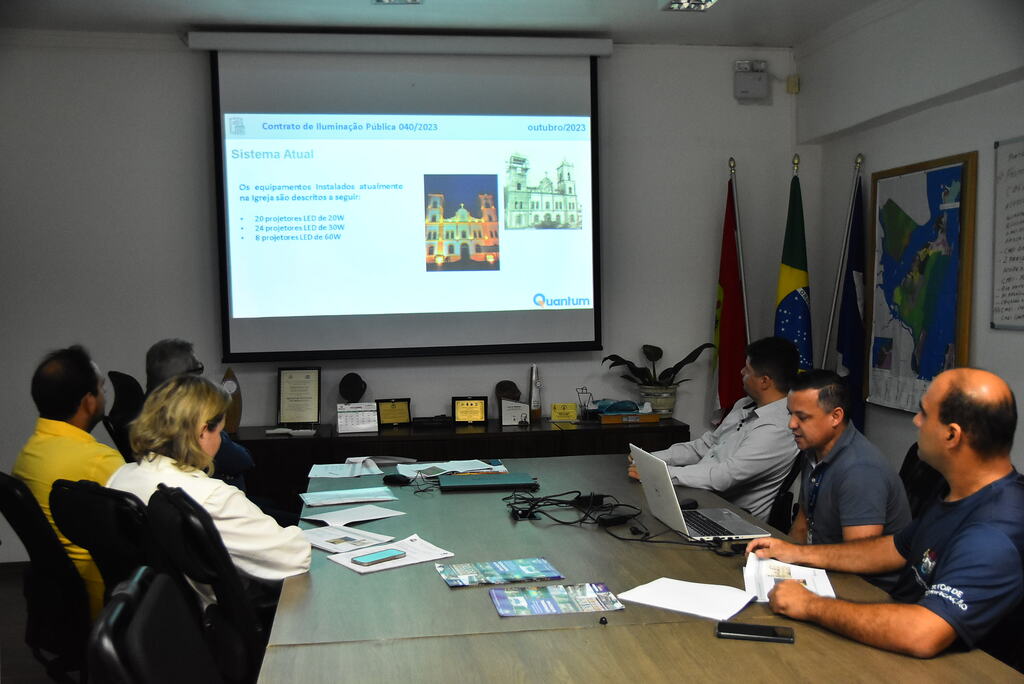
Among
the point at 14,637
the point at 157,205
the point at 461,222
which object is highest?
the point at 157,205

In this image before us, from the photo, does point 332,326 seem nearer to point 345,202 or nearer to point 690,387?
point 345,202

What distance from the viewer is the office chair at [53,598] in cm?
263

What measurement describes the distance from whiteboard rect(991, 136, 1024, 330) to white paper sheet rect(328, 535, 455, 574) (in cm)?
274

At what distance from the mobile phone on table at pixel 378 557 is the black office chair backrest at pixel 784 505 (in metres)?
1.57

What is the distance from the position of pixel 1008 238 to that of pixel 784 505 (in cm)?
160

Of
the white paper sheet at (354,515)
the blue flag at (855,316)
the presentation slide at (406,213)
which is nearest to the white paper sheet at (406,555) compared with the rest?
the white paper sheet at (354,515)

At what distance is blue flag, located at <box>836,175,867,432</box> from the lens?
4.95 meters

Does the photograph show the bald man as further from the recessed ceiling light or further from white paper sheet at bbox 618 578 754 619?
the recessed ceiling light

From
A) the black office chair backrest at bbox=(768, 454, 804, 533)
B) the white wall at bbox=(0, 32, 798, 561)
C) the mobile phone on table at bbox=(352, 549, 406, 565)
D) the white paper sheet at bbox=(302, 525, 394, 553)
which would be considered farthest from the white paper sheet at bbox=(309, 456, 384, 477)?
the black office chair backrest at bbox=(768, 454, 804, 533)

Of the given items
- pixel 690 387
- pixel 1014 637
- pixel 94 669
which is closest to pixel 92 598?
pixel 94 669

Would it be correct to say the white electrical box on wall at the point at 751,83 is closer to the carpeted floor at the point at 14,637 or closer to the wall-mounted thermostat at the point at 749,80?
the wall-mounted thermostat at the point at 749,80

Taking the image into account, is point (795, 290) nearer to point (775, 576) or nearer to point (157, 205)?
point (775, 576)

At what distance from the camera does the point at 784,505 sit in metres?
3.41

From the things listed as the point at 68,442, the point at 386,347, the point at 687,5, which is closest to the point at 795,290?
the point at 687,5
